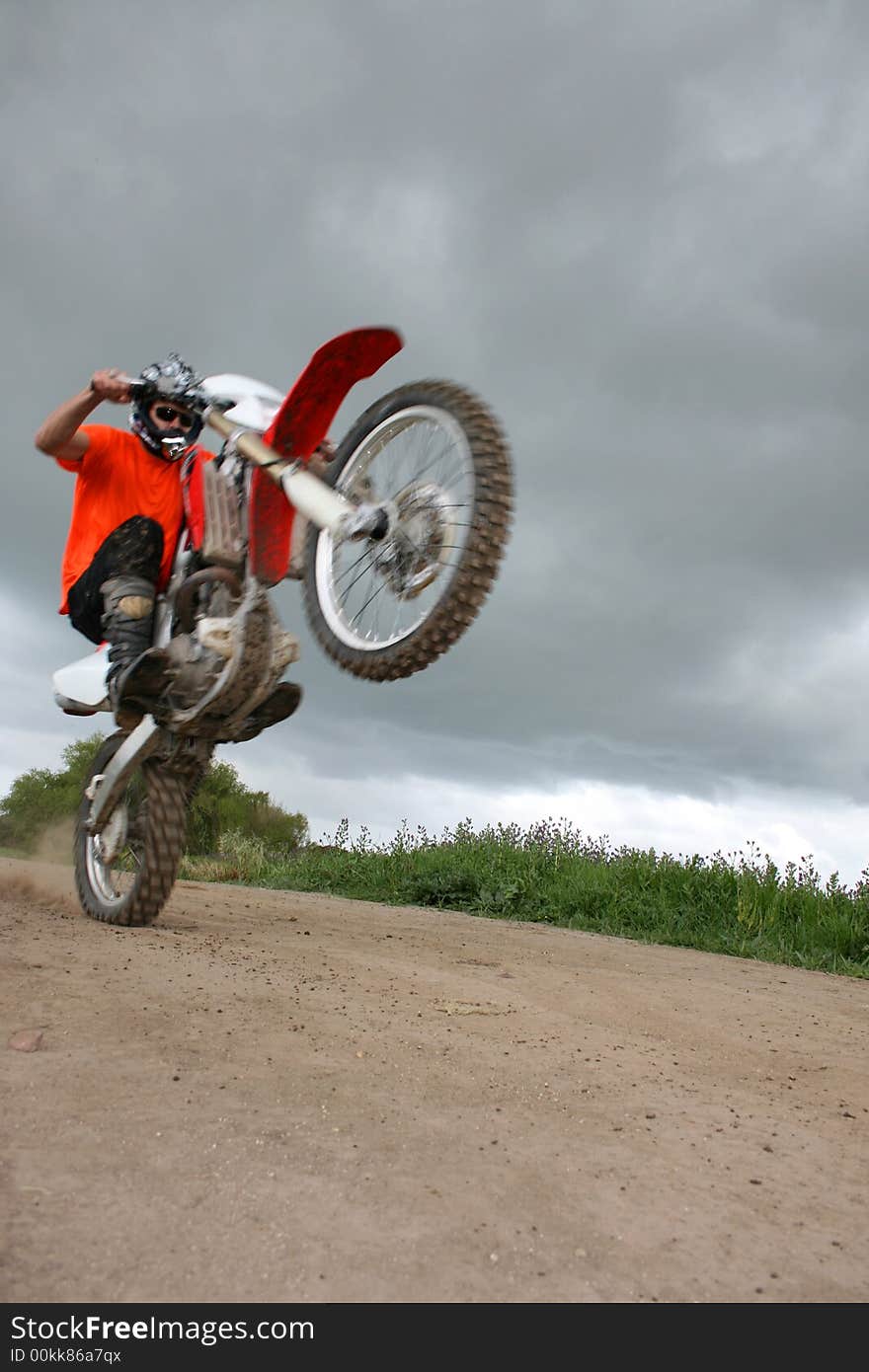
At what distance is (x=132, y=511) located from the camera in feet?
16.9

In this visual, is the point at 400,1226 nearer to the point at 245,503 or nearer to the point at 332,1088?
the point at 332,1088

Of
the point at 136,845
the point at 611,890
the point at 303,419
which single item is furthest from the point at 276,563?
the point at 611,890

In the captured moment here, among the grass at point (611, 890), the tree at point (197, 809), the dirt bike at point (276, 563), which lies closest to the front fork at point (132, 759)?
the dirt bike at point (276, 563)

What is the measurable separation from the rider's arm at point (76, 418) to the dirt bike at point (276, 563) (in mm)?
107

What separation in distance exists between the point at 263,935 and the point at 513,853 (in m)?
4.80

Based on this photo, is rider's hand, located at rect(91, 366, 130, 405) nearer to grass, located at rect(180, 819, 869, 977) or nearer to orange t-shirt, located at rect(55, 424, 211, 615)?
orange t-shirt, located at rect(55, 424, 211, 615)

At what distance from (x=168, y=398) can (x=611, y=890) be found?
224 inches

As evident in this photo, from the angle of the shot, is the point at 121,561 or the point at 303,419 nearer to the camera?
the point at 303,419

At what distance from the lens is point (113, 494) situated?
5156 millimetres

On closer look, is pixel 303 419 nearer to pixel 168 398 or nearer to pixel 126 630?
pixel 168 398

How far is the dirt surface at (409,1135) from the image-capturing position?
1907 millimetres

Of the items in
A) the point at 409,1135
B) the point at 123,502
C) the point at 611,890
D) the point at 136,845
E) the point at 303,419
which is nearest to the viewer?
the point at 409,1135

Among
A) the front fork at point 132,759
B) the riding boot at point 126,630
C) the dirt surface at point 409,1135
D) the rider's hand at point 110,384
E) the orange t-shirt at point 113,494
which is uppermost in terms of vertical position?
the rider's hand at point 110,384

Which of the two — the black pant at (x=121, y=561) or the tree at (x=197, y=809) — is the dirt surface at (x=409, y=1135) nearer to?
the black pant at (x=121, y=561)
